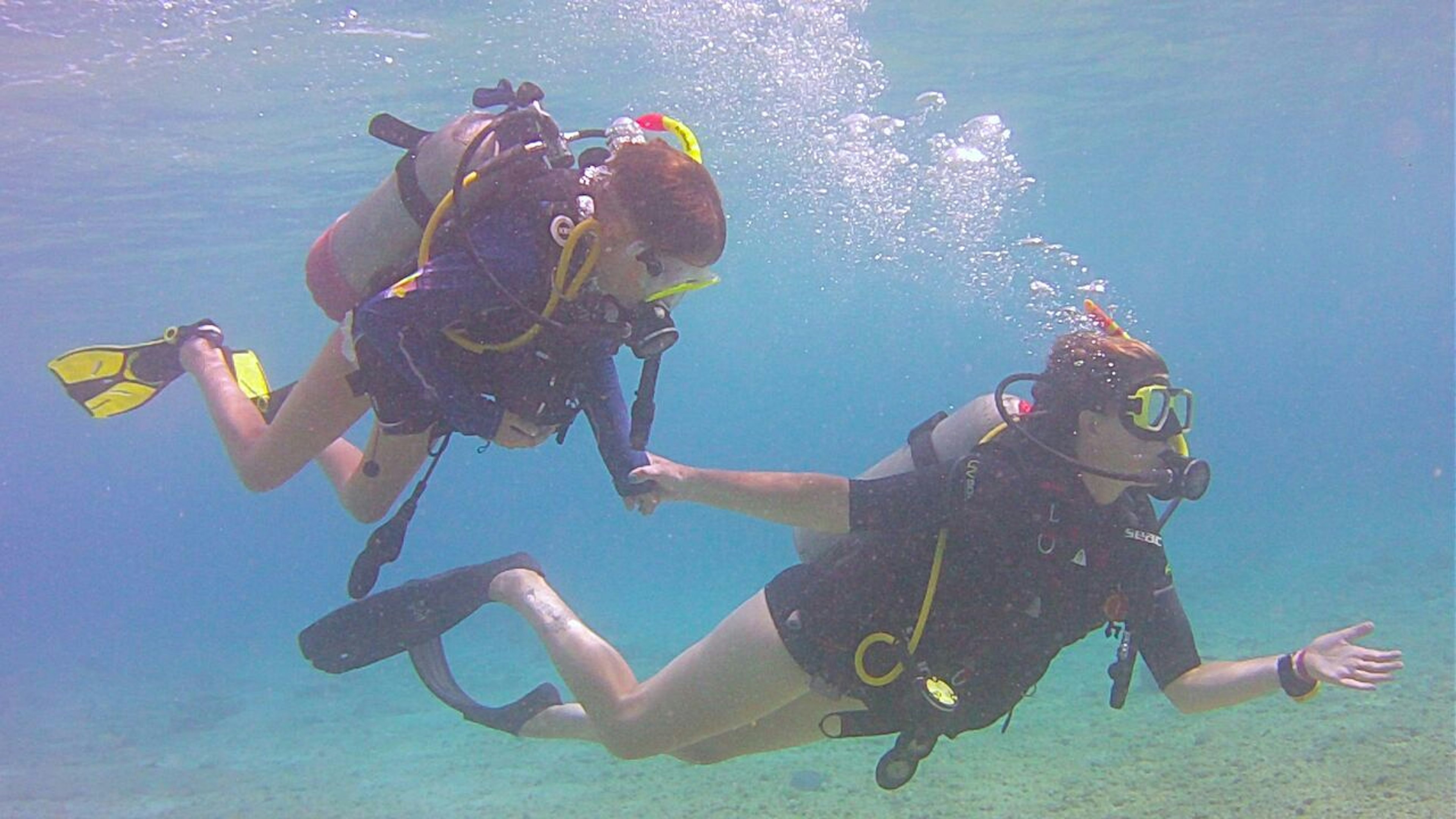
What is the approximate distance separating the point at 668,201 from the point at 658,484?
122 centimetres

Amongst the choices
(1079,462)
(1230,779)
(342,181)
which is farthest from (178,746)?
(1079,462)

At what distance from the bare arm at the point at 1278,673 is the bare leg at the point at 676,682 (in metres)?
1.92

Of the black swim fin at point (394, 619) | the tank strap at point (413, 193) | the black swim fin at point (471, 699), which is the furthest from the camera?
the black swim fin at point (471, 699)

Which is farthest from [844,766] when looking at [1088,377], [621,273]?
[621,273]

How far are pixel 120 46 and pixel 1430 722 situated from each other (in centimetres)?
1851

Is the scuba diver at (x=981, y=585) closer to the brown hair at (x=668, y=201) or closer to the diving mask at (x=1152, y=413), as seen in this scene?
the diving mask at (x=1152, y=413)

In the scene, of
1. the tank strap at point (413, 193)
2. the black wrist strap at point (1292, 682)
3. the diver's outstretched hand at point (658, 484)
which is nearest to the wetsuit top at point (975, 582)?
the black wrist strap at point (1292, 682)

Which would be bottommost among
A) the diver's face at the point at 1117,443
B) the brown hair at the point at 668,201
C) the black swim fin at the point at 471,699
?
the black swim fin at the point at 471,699

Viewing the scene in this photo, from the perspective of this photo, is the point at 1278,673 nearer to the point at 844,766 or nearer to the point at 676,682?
the point at 676,682

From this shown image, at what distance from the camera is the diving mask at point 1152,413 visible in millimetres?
4055

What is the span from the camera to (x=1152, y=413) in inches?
161

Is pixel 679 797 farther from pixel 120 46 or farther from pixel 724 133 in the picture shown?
pixel 724 133

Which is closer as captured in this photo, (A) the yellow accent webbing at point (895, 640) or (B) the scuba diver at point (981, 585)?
(B) the scuba diver at point (981, 585)

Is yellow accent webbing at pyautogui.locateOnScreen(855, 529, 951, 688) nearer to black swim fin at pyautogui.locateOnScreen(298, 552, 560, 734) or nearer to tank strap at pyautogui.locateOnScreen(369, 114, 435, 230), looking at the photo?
black swim fin at pyautogui.locateOnScreen(298, 552, 560, 734)
